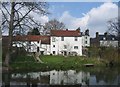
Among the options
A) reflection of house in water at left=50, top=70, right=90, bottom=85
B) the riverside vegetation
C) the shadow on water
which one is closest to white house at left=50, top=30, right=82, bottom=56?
the riverside vegetation

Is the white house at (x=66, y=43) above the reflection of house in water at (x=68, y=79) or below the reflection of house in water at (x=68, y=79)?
above

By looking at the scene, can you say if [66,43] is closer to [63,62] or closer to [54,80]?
[63,62]

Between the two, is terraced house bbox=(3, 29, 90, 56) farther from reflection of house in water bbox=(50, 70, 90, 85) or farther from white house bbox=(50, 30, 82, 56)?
reflection of house in water bbox=(50, 70, 90, 85)

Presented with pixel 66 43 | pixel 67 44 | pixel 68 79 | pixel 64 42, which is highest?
pixel 64 42

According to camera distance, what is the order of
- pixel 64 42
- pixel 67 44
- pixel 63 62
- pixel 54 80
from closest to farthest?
pixel 54 80 → pixel 63 62 → pixel 67 44 → pixel 64 42

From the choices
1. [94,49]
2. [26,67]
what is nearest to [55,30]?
[94,49]

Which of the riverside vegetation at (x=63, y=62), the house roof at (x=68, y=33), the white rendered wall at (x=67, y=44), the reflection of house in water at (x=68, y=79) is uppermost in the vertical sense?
the house roof at (x=68, y=33)

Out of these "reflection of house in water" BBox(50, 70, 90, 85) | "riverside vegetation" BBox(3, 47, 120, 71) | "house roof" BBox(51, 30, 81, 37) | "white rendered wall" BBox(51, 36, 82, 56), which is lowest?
"reflection of house in water" BBox(50, 70, 90, 85)

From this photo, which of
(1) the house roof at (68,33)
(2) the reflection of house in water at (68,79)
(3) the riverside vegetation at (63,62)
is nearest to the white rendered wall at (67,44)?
(1) the house roof at (68,33)

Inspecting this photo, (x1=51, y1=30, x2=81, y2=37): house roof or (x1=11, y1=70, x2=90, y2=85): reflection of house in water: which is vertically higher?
(x1=51, y1=30, x2=81, y2=37): house roof

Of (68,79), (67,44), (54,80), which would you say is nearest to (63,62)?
(68,79)

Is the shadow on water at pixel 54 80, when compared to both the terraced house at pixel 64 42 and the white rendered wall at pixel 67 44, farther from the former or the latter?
the white rendered wall at pixel 67 44

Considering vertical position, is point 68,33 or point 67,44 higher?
point 68,33

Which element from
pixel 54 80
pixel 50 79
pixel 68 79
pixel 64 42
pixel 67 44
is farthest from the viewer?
pixel 64 42
